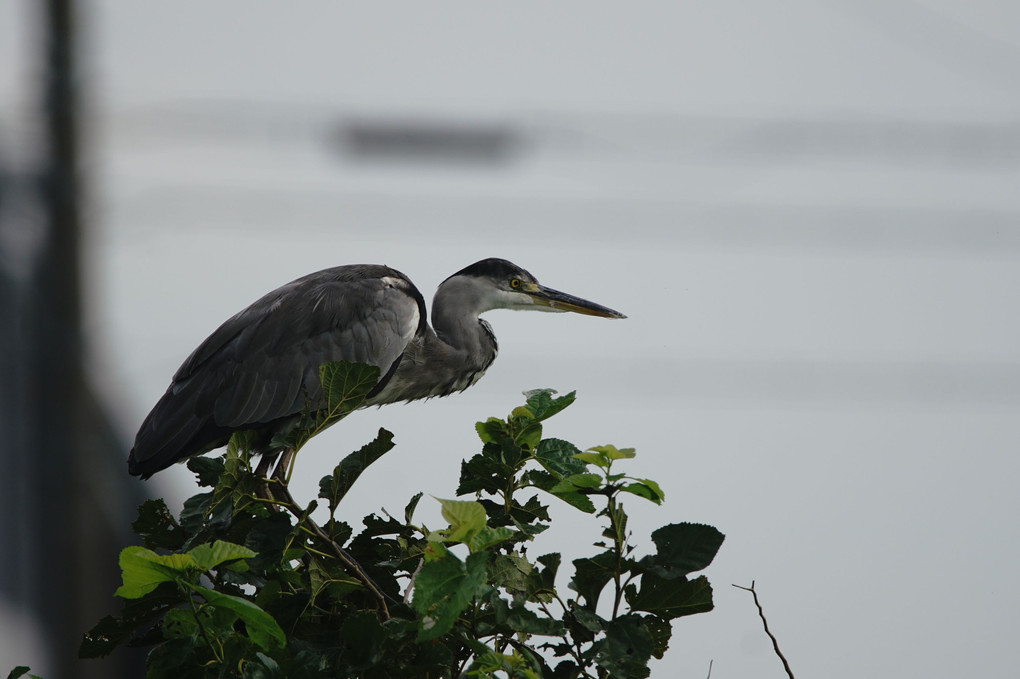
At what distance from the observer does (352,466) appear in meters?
2.05

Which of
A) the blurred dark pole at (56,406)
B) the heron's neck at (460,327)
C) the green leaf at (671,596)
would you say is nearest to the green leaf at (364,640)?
the green leaf at (671,596)

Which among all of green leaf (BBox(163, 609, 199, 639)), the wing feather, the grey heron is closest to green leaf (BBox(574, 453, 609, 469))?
green leaf (BBox(163, 609, 199, 639))

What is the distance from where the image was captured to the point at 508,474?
2055 millimetres

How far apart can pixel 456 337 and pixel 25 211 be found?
2545 mm

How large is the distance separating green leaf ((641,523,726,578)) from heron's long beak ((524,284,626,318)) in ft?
10.0

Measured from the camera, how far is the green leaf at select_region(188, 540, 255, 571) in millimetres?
1733

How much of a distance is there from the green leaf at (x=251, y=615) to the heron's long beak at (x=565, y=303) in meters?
3.33

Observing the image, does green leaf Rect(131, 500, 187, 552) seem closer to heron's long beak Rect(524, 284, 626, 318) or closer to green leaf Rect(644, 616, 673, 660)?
green leaf Rect(644, 616, 673, 660)

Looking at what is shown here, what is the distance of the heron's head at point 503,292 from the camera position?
5.01m

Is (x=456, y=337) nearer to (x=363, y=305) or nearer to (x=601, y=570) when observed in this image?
(x=363, y=305)

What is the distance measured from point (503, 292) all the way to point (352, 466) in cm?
302

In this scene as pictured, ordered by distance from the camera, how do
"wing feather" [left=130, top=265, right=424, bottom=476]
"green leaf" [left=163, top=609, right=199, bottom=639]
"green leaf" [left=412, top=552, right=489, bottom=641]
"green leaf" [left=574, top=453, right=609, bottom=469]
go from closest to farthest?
"green leaf" [left=412, top=552, right=489, bottom=641] → "green leaf" [left=163, top=609, right=199, bottom=639] → "green leaf" [left=574, top=453, right=609, bottom=469] → "wing feather" [left=130, top=265, right=424, bottom=476]

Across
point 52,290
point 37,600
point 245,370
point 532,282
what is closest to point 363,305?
point 245,370

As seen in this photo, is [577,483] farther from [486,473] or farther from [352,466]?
[352,466]
